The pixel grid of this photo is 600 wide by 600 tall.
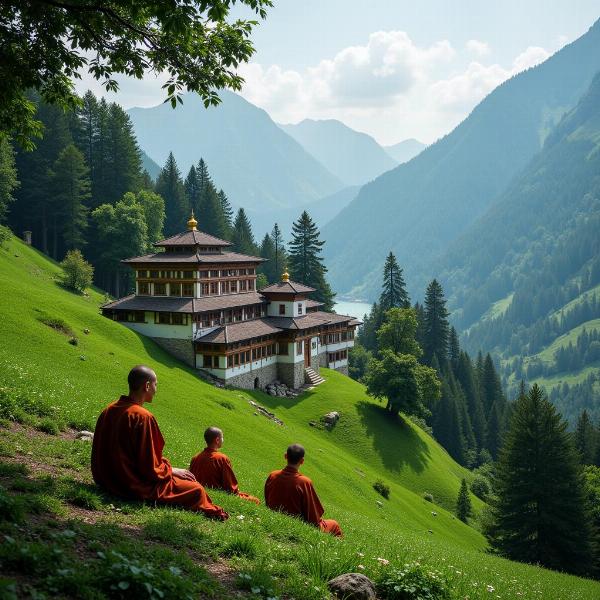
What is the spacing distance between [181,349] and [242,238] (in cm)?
6324

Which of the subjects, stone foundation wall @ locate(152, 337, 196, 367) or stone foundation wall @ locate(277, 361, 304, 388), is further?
stone foundation wall @ locate(277, 361, 304, 388)

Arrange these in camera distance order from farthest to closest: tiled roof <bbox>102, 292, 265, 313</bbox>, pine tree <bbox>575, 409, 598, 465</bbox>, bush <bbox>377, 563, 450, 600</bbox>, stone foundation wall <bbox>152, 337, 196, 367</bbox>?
pine tree <bbox>575, 409, 598, 465</bbox> < tiled roof <bbox>102, 292, 265, 313</bbox> < stone foundation wall <bbox>152, 337, 196, 367</bbox> < bush <bbox>377, 563, 450, 600</bbox>

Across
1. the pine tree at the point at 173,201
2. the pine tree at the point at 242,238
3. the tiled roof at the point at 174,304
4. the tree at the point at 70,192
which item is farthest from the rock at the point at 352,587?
the pine tree at the point at 242,238

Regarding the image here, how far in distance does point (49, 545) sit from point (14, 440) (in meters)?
7.54

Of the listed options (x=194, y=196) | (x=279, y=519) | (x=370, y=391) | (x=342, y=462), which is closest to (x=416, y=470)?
(x=370, y=391)

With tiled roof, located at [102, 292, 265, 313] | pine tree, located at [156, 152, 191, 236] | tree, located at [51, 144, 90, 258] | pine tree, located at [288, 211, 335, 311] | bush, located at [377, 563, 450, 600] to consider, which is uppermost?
pine tree, located at [156, 152, 191, 236]

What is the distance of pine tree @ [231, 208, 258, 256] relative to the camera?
386ft

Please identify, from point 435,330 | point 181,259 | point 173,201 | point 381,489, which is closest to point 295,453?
point 381,489

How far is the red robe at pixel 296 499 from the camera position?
13.7 m

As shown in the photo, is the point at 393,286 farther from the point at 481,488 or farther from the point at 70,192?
the point at 70,192

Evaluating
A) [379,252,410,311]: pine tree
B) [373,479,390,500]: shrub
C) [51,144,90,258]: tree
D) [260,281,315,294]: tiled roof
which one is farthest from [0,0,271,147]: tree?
[379,252,410,311]: pine tree

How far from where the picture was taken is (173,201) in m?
115

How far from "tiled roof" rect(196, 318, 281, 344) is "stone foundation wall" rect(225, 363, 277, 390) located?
3868 mm

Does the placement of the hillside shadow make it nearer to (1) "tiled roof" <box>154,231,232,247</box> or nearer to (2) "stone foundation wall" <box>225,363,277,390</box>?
(2) "stone foundation wall" <box>225,363,277,390</box>
